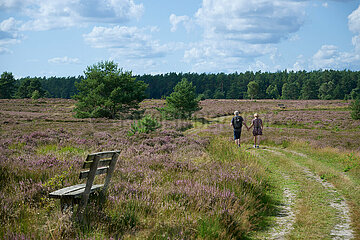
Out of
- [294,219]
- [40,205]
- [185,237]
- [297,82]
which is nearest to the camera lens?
[185,237]

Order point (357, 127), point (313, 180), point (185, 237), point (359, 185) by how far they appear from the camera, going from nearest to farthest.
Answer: point (185, 237), point (359, 185), point (313, 180), point (357, 127)

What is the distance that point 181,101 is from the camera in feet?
141

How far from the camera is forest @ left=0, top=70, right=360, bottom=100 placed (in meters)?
107

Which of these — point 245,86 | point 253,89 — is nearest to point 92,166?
point 253,89

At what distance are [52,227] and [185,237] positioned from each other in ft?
6.67

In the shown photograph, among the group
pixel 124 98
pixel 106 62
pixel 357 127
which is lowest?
pixel 357 127

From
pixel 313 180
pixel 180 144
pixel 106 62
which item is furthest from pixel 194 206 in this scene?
Result: pixel 106 62

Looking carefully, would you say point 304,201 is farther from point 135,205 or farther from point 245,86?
point 245,86

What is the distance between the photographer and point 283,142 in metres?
19.1

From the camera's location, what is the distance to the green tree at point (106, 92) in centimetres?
3934

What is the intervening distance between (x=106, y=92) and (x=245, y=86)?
11563 cm

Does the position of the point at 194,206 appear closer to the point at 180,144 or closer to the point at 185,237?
the point at 185,237

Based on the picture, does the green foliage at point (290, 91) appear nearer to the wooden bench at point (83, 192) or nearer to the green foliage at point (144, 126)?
the green foliage at point (144, 126)

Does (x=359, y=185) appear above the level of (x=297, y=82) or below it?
below
